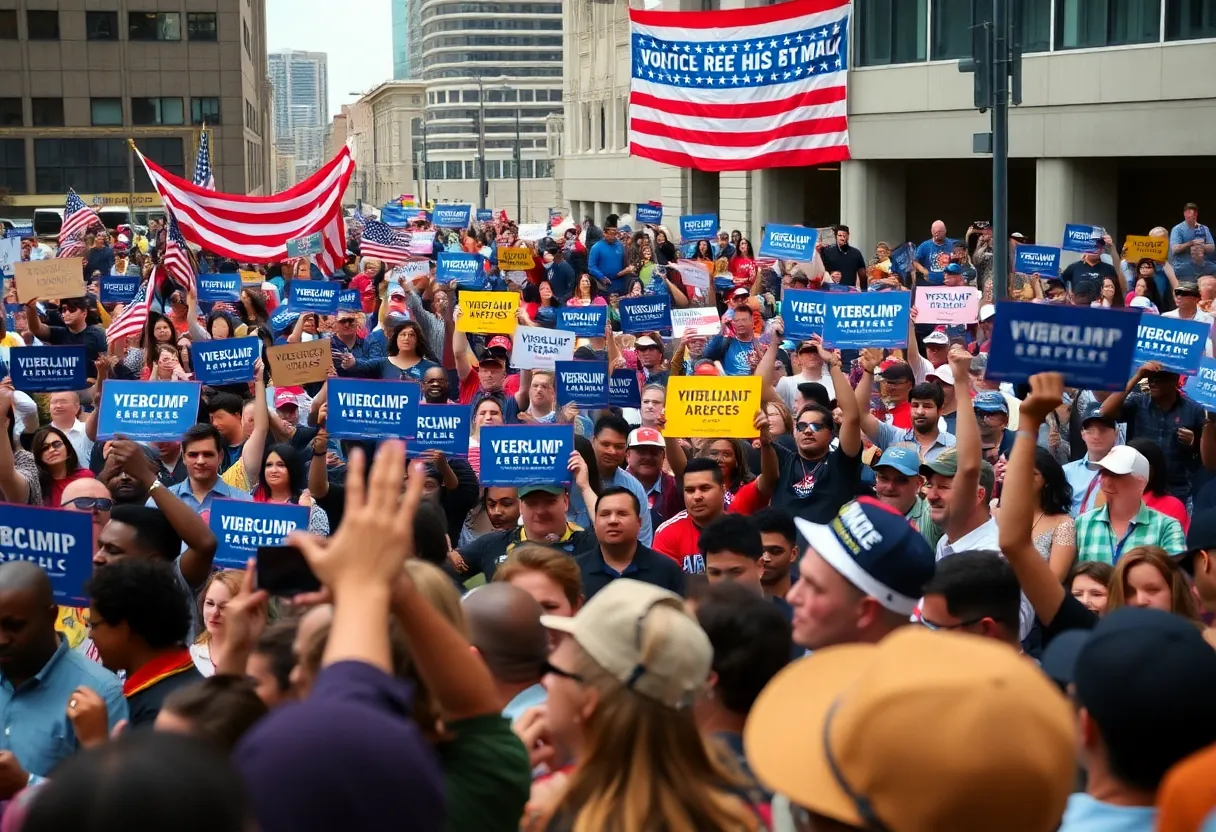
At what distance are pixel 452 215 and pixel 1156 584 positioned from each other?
27595mm

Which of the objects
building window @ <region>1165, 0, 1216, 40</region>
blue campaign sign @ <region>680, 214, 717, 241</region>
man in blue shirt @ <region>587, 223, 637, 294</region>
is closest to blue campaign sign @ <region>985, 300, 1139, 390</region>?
man in blue shirt @ <region>587, 223, 637, 294</region>

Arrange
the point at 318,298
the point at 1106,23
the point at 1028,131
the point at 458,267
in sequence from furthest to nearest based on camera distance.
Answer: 1. the point at 1028,131
2. the point at 1106,23
3. the point at 458,267
4. the point at 318,298

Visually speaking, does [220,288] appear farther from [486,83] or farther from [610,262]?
[486,83]

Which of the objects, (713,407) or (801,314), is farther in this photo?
(801,314)

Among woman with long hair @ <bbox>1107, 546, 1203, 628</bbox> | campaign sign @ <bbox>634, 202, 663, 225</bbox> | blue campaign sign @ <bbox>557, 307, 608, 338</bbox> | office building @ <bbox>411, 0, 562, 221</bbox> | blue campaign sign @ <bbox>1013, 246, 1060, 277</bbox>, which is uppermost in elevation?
office building @ <bbox>411, 0, 562, 221</bbox>

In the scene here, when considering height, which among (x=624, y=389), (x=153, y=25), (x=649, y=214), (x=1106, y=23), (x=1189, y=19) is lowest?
(x=624, y=389)

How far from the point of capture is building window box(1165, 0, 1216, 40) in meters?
26.7

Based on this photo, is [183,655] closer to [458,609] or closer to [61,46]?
[458,609]

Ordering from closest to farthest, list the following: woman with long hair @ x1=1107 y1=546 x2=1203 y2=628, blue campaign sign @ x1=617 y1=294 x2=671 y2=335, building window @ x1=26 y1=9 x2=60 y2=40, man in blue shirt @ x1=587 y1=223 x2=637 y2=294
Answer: woman with long hair @ x1=1107 y1=546 x2=1203 y2=628, blue campaign sign @ x1=617 y1=294 x2=671 y2=335, man in blue shirt @ x1=587 y1=223 x2=637 y2=294, building window @ x1=26 y1=9 x2=60 y2=40

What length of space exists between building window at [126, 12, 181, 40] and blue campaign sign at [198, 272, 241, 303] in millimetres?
64914

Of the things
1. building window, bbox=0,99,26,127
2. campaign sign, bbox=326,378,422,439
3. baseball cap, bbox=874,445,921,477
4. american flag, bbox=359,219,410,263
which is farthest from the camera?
building window, bbox=0,99,26,127

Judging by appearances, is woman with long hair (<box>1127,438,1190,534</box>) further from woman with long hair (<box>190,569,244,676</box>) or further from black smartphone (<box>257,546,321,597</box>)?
black smartphone (<box>257,546,321,597</box>)

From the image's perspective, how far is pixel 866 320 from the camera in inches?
463

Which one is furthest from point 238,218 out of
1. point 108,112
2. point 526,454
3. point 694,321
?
point 108,112
